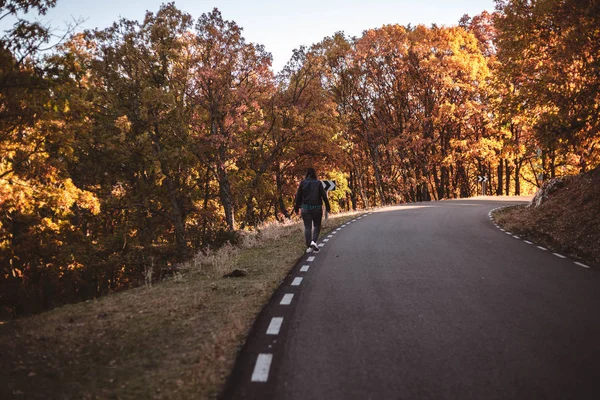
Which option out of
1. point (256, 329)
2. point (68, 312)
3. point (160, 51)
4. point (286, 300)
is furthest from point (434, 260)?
point (160, 51)

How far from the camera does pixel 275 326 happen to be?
17.4 feet

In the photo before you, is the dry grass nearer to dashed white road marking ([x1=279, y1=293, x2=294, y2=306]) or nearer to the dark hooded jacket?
the dark hooded jacket

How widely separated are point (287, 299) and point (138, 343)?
2.38 m

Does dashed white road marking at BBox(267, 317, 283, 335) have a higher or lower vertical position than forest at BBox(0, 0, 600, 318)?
lower

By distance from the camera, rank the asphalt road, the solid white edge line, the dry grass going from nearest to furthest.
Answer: the asphalt road < the solid white edge line < the dry grass

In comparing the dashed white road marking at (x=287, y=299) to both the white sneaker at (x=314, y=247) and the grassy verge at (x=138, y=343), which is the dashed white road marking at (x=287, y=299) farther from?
the white sneaker at (x=314, y=247)

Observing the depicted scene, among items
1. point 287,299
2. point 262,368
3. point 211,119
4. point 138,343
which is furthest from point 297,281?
point 211,119

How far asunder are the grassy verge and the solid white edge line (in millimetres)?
253

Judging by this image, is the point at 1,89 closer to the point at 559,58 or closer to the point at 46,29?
the point at 46,29

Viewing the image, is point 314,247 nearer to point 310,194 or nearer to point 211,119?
point 310,194

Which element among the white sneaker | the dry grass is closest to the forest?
the dry grass

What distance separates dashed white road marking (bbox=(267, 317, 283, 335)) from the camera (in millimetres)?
5091

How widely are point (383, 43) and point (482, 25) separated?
10662 millimetres

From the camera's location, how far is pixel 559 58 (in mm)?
10469
